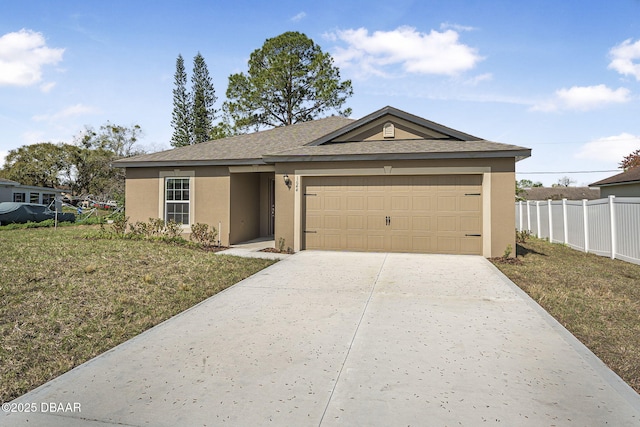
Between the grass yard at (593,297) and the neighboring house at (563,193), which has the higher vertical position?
the neighboring house at (563,193)

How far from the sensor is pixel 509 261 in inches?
367

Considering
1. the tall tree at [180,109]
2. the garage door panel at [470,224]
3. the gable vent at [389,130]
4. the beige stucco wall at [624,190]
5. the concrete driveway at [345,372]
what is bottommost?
the concrete driveway at [345,372]

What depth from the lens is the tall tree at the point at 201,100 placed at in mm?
33312

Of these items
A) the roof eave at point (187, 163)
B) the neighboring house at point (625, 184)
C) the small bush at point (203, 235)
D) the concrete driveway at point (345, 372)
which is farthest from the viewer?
the neighboring house at point (625, 184)

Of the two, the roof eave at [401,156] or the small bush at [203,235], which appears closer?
the roof eave at [401,156]

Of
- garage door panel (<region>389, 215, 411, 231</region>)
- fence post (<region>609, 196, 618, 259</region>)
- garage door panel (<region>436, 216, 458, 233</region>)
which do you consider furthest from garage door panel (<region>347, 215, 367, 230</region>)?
fence post (<region>609, 196, 618, 259</region>)

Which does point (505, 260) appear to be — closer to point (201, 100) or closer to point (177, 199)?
point (177, 199)

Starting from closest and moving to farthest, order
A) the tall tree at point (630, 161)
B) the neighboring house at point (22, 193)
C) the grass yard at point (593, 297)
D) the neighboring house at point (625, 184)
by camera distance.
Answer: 1. the grass yard at point (593, 297)
2. the neighboring house at point (625, 184)
3. the neighboring house at point (22, 193)
4. the tall tree at point (630, 161)

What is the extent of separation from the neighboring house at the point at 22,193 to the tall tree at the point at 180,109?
36.6 feet

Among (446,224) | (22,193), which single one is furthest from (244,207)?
(22,193)

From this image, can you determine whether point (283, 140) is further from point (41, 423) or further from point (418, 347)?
point (41, 423)

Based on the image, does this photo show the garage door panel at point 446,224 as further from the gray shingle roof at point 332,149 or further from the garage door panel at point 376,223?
the gray shingle roof at point 332,149

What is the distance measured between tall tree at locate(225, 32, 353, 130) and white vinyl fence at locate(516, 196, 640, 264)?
17.9 m

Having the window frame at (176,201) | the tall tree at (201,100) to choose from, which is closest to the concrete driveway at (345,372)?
the window frame at (176,201)
